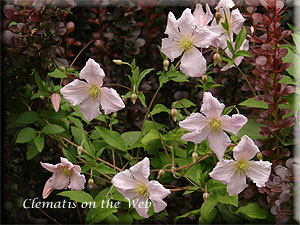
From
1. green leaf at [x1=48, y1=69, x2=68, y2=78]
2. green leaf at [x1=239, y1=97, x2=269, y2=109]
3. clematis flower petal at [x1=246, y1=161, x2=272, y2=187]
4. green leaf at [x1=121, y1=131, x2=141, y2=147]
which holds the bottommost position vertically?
green leaf at [x1=121, y1=131, x2=141, y2=147]

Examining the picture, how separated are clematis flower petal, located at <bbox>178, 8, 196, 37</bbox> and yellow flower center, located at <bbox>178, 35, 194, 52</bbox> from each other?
0.7 inches

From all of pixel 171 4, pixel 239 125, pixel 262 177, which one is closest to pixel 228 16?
pixel 239 125

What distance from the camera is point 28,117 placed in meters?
1.36

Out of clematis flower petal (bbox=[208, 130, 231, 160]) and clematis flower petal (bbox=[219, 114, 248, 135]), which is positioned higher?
clematis flower petal (bbox=[219, 114, 248, 135])

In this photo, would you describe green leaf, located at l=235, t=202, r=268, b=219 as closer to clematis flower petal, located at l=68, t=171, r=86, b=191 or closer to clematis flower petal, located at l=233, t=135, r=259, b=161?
clematis flower petal, located at l=233, t=135, r=259, b=161

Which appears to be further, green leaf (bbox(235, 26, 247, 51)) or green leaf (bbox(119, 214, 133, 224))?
green leaf (bbox(119, 214, 133, 224))

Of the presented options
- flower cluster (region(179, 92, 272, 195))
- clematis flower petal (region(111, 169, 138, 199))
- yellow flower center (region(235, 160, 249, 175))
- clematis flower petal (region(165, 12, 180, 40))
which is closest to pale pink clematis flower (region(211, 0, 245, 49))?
clematis flower petal (region(165, 12, 180, 40))

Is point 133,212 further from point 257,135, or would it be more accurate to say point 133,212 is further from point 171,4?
point 171,4

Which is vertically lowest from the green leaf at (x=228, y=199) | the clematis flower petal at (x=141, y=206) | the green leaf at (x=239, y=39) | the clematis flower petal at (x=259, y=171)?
the green leaf at (x=228, y=199)

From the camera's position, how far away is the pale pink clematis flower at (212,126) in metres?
1.05

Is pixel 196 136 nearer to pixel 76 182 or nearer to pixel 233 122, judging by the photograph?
pixel 233 122

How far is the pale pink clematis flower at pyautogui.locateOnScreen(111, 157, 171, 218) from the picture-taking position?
1.07 m

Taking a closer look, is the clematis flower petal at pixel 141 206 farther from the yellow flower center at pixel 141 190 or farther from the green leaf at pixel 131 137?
the green leaf at pixel 131 137

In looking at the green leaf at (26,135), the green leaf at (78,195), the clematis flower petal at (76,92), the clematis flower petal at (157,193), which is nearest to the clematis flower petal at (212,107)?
the clematis flower petal at (157,193)
